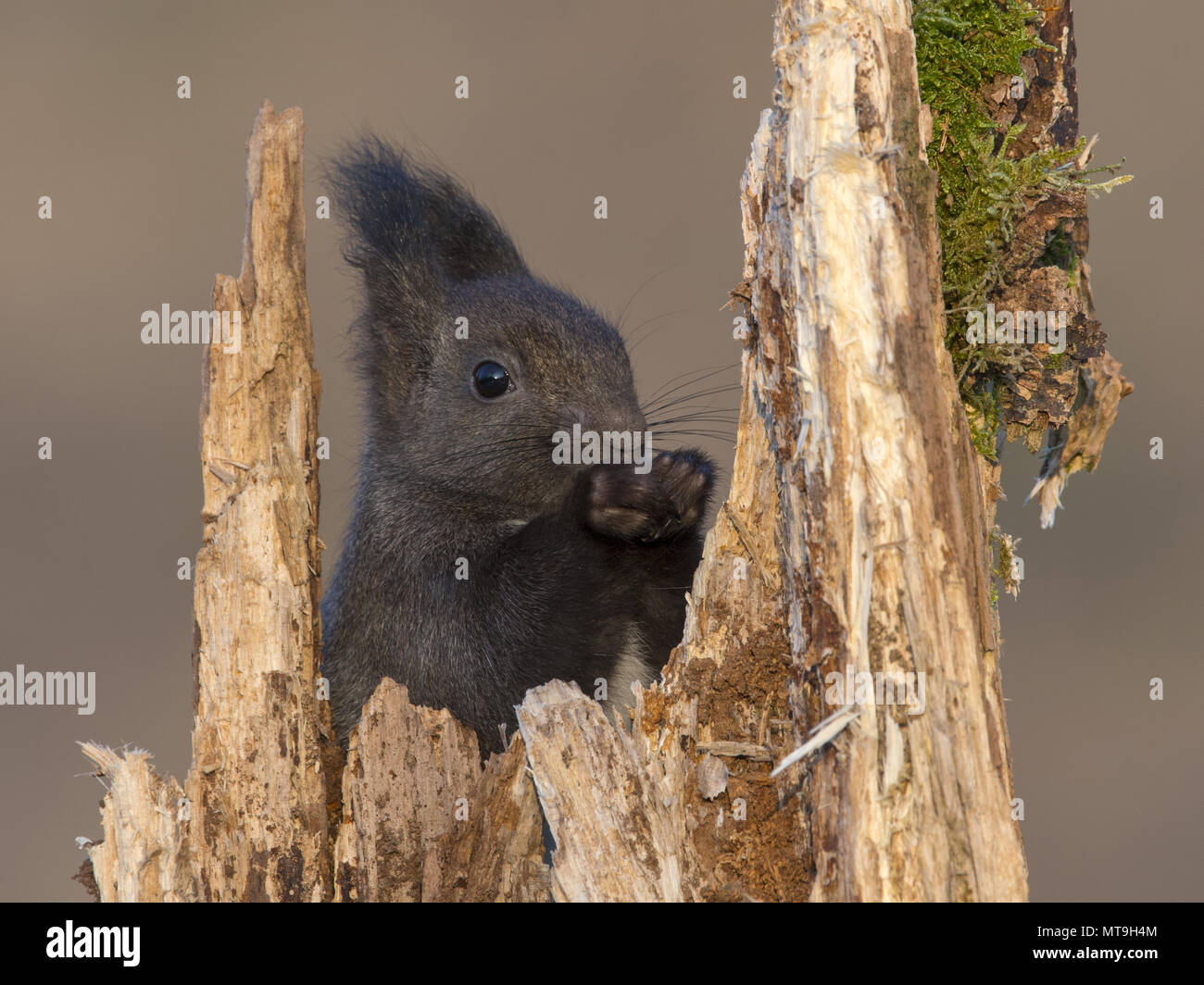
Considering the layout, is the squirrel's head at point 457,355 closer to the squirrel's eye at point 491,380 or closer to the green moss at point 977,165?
the squirrel's eye at point 491,380

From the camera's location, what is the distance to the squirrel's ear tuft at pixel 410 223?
4523mm

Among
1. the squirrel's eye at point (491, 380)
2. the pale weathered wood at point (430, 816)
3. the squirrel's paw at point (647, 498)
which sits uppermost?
the squirrel's eye at point (491, 380)

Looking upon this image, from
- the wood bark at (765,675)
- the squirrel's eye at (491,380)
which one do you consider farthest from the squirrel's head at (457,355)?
the wood bark at (765,675)

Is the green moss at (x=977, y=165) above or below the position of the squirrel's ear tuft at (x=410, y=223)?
below

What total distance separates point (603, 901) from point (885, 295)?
1518 millimetres

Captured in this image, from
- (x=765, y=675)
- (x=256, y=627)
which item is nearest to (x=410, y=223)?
(x=256, y=627)

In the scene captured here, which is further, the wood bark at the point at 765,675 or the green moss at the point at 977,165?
the green moss at the point at 977,165

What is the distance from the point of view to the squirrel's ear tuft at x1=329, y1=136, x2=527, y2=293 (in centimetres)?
452

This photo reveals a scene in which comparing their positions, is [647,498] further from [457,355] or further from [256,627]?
[256,627]

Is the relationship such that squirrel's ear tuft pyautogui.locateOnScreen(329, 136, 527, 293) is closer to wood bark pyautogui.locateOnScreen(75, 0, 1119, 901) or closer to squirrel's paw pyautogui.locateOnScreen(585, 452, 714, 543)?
wood bark pyautogui.locateOnScreen(75, 0, 1119, 901)

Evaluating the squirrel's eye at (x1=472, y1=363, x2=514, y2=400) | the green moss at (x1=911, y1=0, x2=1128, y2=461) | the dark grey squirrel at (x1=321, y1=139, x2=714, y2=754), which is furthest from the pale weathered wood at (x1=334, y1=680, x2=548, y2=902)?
the green moss at (x1=911, y1=0, x2=1128, y2=461)

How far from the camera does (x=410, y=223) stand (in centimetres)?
455

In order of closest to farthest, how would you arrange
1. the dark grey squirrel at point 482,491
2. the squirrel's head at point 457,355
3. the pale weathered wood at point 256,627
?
the pale weathered wood at point 256,627
the dark grey squirrel at point 482,491
the squirrel's head at point 457,355

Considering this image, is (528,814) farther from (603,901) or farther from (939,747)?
(939,747)
